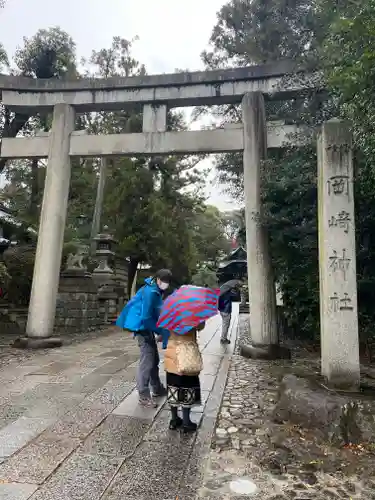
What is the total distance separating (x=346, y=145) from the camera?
17.0 feet

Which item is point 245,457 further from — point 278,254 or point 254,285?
point 278,254

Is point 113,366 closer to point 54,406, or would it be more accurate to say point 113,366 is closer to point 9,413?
point 54,406

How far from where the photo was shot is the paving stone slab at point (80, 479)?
2.59m

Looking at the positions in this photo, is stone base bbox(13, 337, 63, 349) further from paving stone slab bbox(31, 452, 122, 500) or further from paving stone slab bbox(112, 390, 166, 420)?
paving stone slab bbox(31, 452, 122, 500)

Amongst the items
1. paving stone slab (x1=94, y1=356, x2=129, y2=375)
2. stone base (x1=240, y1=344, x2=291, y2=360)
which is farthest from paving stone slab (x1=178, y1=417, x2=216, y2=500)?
stone base (x1=240, y1=344, x2=291, y2=360)

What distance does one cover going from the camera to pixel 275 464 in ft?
10.3

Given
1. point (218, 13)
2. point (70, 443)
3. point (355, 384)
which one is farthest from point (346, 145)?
point (218, 13)

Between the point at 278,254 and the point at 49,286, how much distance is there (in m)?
4.96

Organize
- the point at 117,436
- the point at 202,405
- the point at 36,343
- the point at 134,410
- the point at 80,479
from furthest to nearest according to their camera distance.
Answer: the point at 36,343, the point at 202,405, the point at 134,410, the point at 117,436, the point at 80,479

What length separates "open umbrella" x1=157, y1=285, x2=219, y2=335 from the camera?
11.9 ft

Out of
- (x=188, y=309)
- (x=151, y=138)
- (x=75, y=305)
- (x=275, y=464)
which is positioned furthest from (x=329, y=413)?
(x=75, y=305)

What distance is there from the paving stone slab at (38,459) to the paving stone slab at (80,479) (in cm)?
9

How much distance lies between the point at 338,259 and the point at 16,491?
406cm

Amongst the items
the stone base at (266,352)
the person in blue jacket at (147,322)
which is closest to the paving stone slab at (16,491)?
the person in blue jacket at (147,322)
